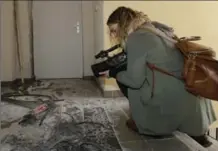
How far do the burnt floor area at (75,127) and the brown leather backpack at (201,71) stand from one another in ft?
1.31

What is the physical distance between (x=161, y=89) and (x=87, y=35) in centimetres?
287

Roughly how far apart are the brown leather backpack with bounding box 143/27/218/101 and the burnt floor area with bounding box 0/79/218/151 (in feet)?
1.31

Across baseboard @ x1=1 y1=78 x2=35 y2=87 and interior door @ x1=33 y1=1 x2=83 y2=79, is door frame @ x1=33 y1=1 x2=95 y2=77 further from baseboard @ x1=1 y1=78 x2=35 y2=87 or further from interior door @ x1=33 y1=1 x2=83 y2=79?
A: baseboard @ x1=1 y1=78 x2=35 y2=87

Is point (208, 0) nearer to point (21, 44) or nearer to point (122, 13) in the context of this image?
point (122, 13)

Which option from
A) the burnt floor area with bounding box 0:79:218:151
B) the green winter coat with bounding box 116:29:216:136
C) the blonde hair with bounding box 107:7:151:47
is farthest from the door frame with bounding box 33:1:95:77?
the green winter coat with bounding box 116:29:216:136

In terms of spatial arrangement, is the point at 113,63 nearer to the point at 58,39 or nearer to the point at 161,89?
the point at 161,89

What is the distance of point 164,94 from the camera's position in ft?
4.88

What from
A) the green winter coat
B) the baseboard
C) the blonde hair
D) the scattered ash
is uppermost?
the blonde hair

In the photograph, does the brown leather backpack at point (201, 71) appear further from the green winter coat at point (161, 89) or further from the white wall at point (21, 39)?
the white wall at point (21, 39)

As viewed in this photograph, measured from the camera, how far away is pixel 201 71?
1.28 m

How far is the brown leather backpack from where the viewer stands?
4.04 ft

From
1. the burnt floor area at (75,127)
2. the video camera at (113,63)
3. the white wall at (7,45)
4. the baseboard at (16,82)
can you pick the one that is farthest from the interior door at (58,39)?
the video camera at (113,63)

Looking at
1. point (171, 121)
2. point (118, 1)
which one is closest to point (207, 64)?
point (171, 121)

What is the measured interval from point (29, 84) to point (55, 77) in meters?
0.55
